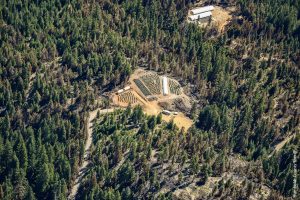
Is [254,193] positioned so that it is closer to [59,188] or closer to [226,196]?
[226,196]

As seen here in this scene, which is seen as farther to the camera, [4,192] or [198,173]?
[198,173]

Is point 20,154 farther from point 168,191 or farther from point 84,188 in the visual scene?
point 168,191

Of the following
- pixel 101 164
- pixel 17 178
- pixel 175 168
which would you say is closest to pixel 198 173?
pixel 175 168

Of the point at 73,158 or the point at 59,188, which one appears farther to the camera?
the point at 73,158

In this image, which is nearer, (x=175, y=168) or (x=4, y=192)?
(x=4, y=192)

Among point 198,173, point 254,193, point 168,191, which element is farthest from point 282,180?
point 168,191

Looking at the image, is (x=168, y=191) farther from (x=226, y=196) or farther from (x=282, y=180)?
(x=282, y=180)

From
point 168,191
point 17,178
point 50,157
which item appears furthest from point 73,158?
point 168,191
